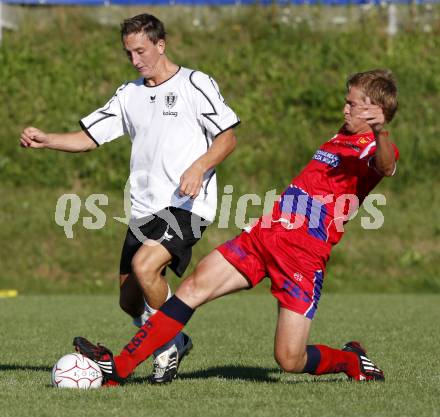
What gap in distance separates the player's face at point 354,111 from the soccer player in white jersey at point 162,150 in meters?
0.88

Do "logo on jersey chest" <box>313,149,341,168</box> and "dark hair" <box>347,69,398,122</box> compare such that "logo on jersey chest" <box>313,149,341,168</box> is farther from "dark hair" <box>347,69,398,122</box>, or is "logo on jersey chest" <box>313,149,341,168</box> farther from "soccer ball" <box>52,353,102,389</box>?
"soccer ball" <box>52,353,102,389</box>

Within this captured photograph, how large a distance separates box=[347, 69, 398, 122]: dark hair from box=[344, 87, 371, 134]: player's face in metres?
0.04

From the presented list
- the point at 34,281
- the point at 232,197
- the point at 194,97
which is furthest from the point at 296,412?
the point at 232,197

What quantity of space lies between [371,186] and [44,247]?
12.1m

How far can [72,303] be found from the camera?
1438cm

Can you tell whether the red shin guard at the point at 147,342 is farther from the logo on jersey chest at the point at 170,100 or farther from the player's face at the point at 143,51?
the player's face at the point at 143,51

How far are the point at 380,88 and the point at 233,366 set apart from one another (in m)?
2.48

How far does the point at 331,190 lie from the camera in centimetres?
639

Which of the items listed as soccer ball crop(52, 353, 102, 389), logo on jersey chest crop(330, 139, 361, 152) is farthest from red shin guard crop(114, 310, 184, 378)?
logo on jersey chest crop(330, 139, 361, 152)

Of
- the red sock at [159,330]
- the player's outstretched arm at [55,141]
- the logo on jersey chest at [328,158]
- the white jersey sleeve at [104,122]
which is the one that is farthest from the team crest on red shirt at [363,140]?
the player's outstretched arm at [55,141]

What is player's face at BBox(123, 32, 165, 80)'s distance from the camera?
273 inches

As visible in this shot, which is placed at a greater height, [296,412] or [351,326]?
[296,412]

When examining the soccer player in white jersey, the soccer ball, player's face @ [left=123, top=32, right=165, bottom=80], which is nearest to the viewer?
the soccer ball

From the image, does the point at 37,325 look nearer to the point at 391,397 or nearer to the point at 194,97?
the point at 194,97
